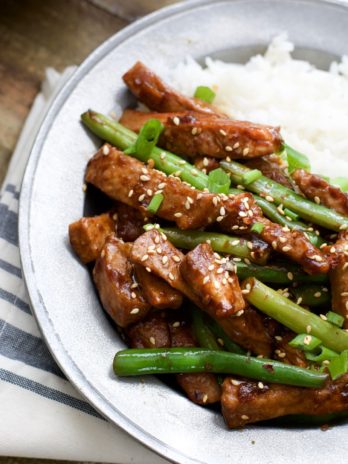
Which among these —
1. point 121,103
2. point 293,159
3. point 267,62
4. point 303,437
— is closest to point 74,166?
point 121,103

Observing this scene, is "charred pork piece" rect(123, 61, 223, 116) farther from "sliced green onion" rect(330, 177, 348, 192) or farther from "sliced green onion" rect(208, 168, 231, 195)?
"sliced green onion" rect(330, 177, 348, 192)

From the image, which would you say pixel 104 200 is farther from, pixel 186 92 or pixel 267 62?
pixel 267 62

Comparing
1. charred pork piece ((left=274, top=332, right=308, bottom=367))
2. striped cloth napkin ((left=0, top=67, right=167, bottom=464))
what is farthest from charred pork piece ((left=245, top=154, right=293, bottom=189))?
striped cloth napkin ((left=0, top=67, right=167, bottom=464))

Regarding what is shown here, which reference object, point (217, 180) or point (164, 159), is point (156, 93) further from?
point (217, 180)

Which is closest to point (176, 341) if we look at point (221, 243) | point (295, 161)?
point (221, 243)

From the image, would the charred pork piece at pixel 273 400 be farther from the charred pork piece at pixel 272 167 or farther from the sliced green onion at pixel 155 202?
the charred pork piece at pixel 272 167
